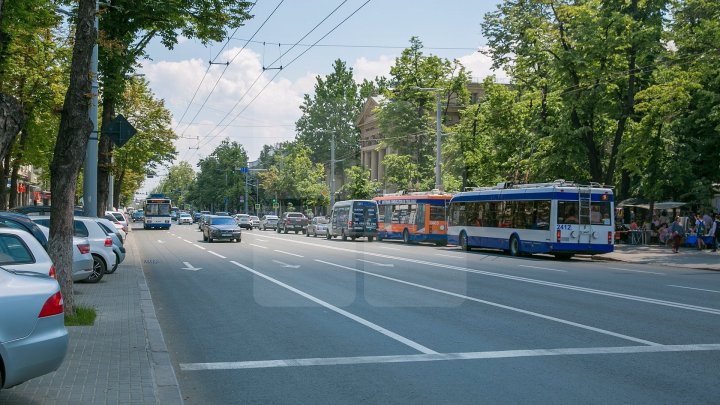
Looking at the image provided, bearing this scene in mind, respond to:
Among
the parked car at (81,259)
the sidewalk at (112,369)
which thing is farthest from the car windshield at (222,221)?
the sidewalk at (112,369)

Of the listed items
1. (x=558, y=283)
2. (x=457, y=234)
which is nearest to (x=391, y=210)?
(x=457, y=234)

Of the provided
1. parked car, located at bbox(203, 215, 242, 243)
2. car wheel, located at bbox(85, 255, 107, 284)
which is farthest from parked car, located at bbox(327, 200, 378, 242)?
car wheel, located at bbox(85, 255, 107, 284)

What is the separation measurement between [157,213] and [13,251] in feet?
209

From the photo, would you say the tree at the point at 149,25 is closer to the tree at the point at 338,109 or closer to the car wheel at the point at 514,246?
the car wheel at the point at 514,246

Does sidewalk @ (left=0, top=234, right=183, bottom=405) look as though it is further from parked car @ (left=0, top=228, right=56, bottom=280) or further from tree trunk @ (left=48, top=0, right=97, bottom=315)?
tree trunk @ (left=48, top=0, right=97, bottom=315)

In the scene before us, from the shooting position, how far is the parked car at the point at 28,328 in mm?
5582

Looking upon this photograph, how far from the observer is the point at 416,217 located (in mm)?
42438

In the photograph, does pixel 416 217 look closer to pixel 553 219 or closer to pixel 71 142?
pixel 553 219

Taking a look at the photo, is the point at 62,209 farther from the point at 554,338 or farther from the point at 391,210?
the point at 391,210

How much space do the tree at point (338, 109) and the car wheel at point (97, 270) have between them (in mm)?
84189

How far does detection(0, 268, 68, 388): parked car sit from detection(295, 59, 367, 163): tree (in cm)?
9554

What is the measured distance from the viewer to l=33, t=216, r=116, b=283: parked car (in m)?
17.3

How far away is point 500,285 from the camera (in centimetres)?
1703

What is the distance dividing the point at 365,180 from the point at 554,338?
5853 centimetres
